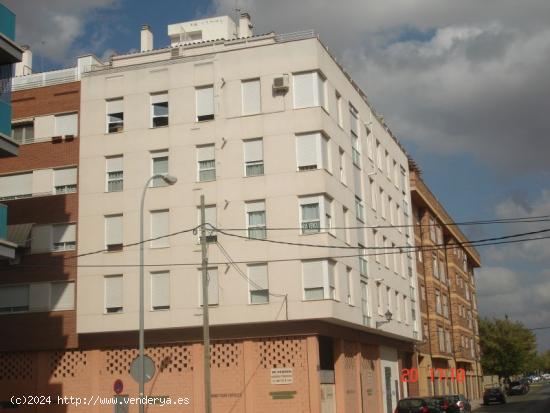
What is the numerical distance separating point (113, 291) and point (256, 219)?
293 inches

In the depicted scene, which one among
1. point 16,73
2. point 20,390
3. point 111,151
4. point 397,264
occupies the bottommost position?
point 20,390

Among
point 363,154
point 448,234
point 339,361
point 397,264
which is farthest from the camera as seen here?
point 448,234

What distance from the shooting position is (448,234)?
7356cm

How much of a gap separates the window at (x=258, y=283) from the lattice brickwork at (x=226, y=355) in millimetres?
2218

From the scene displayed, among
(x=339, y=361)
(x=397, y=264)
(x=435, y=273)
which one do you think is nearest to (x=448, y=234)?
(x=435, y=273)

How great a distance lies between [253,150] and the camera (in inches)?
1366

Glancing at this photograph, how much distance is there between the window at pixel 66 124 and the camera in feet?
123

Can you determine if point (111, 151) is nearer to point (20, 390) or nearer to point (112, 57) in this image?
point (112, 57)

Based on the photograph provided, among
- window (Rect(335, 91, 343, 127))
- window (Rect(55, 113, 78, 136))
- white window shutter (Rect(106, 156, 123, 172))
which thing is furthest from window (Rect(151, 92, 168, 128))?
window (Rect(335, 91, 343, 127))

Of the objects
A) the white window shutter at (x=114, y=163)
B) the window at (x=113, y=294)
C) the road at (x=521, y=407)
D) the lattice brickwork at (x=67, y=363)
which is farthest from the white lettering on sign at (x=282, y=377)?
the road at (x=521, y=407)

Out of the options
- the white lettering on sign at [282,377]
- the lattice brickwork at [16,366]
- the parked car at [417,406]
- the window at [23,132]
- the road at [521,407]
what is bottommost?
the road at [521,407]

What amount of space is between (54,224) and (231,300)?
31.3 feet

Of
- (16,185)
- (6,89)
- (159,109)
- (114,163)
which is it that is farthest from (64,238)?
(6,89)

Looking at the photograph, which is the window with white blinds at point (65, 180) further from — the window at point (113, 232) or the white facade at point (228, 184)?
the window at point (113, 232)
